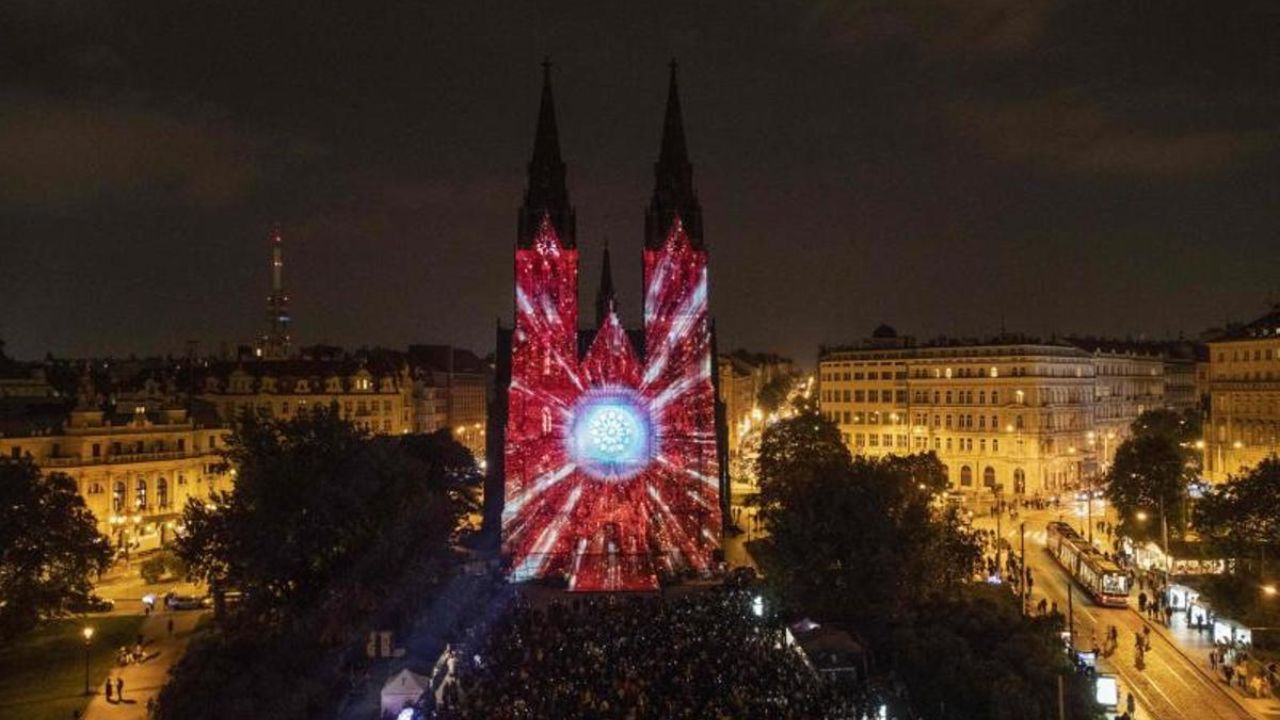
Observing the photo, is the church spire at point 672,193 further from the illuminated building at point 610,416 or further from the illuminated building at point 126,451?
the illuminated building at point 126,451

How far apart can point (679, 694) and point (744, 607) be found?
12.0 m

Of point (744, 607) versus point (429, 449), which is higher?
point (429, 449)

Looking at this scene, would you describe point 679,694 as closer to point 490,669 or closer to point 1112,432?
point 490,669

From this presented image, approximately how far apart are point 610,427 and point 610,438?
0.60 meters

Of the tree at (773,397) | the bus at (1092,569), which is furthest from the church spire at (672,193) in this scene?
the tree at (773,397)

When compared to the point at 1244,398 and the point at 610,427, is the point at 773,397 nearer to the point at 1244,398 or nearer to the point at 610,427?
the point at 1244,398

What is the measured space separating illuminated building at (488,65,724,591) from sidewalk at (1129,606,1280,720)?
22.4 m

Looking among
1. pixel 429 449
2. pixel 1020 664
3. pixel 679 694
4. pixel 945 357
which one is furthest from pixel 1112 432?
pixel 679 694

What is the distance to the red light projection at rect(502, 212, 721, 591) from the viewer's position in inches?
2228

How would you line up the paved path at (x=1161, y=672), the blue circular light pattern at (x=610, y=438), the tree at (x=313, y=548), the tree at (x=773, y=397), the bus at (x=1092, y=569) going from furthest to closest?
the tree at (x=773, y=397)
the blue circular light pattern at (x=610, y=438)
the bus at (x=1092, y=569)
the tree at (x=313, y=548)
the paved path at (x=1161, y=672)

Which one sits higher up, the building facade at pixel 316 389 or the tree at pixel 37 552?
the building facade at pixel 316 389

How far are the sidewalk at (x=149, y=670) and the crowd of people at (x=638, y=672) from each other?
12897 mm

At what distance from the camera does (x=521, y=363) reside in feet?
190

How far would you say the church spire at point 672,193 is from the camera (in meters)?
59.4
